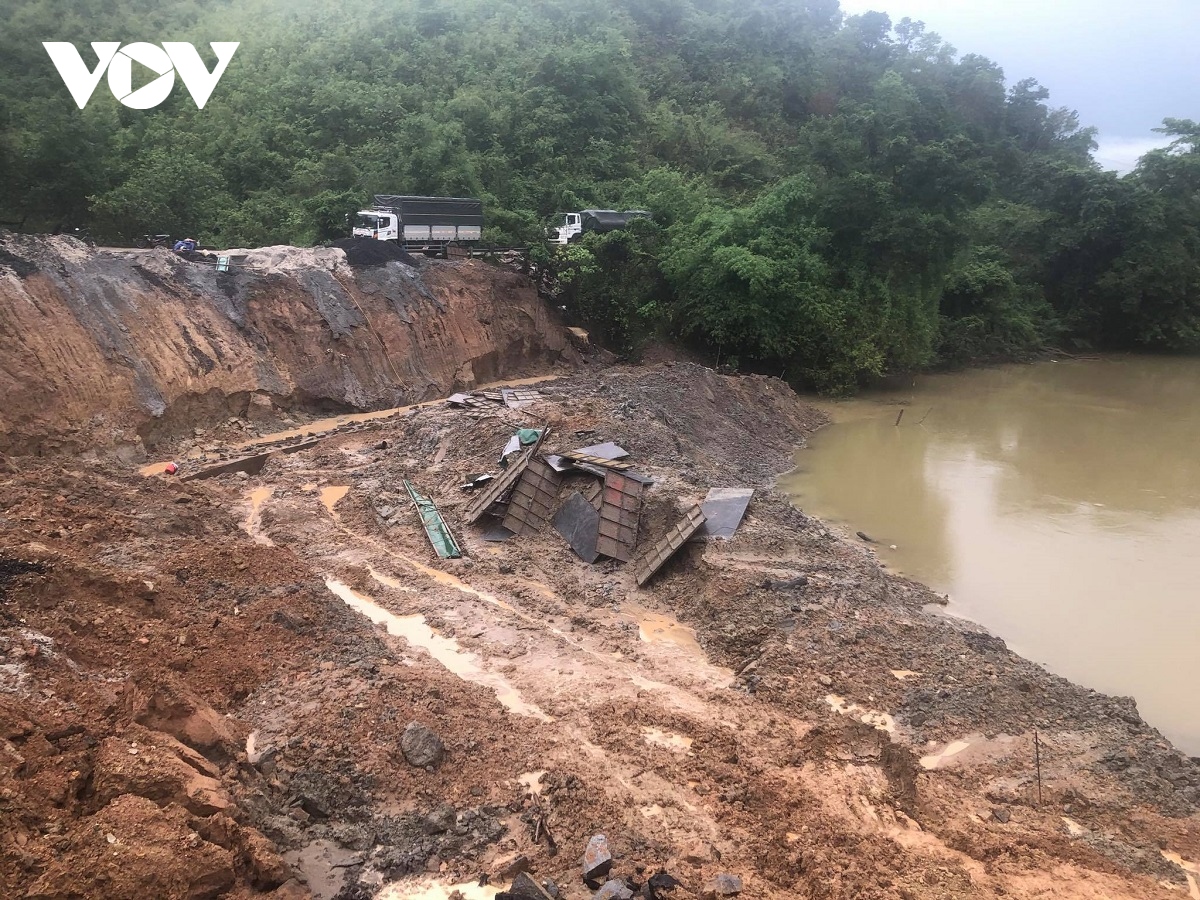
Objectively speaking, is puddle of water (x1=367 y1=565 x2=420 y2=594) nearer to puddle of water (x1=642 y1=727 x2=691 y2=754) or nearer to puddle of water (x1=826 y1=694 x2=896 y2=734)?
puddle of water (x1=642 y1=727 x2=691 y2=754)

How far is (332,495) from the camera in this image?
604 inches

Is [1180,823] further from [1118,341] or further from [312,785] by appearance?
[1118,341]

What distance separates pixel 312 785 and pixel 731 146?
3743 centimetres

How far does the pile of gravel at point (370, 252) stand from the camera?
76.9 feet

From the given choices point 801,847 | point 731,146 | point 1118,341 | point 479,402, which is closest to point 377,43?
point 731,146

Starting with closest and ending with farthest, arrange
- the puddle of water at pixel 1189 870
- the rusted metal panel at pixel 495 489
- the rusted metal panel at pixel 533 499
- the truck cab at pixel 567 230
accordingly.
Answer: the puddle of water at pixel 1189 870
the rusted metal panel at pixel 533 499
the rusted metal panel at pixel 495 489
the truck cab at pixel 567 230

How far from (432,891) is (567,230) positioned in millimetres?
Result: 23973

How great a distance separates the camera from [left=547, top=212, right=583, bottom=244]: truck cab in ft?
89.8

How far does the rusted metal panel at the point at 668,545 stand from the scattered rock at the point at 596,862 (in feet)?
18.9

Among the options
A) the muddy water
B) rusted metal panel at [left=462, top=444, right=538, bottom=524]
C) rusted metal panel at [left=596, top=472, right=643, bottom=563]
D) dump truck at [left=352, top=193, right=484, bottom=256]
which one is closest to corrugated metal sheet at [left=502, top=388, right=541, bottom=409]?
rusted metal panel at [left=462, top=444, right=538, bottom=524]

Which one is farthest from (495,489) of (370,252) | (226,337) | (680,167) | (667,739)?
(680,167)

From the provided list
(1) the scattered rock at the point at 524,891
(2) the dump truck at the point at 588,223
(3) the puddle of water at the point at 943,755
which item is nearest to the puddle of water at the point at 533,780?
(1) the scattered rock at the point at 524,891
